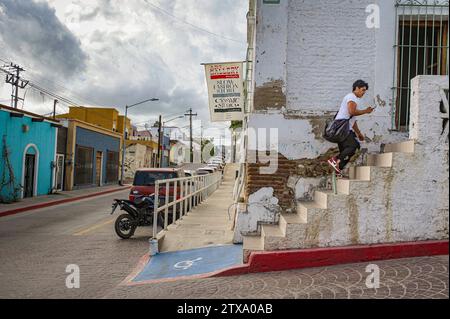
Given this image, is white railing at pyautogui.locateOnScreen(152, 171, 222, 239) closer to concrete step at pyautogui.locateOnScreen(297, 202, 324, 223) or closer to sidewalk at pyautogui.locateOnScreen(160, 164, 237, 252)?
sidewalk at pyautogui.locateOnScreen(160, 164, 237, 252)

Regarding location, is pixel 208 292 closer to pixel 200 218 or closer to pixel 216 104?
pixel 216 104

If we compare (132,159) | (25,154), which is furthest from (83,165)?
(132,159)

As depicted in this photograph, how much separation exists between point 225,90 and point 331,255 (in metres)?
4.33

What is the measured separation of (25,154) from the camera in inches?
786

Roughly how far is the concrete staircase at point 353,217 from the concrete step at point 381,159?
1 cm

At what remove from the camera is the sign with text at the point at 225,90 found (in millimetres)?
8133

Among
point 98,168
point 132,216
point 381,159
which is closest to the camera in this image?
point 381,159

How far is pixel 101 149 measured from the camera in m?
31.0

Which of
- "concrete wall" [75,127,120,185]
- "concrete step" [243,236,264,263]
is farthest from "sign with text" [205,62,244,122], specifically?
"concrete wall" [75,127,120,185]

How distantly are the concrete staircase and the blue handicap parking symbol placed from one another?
861mm

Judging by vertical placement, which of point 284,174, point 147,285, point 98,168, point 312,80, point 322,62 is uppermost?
point 322,62

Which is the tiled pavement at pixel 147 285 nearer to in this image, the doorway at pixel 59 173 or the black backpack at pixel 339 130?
the black backpack at pixel 339 130

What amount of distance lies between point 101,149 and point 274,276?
28.1 metres

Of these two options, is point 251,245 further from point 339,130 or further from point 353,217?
point 339,130
